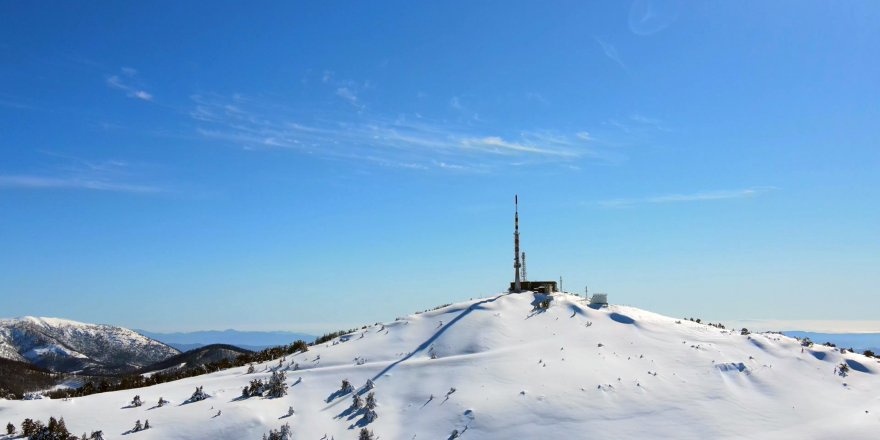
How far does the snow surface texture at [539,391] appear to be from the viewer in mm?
28672

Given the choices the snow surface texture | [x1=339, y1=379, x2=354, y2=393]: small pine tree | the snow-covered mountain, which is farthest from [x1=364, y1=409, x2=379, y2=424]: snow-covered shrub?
the snow-covered mountain

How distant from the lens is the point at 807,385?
3381 cm

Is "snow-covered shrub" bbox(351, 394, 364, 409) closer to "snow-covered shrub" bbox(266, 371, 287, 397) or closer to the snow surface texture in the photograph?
the snow surface texture

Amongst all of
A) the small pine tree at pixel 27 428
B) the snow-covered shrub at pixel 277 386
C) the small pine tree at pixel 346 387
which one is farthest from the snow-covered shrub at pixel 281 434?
the small pine tree at pixel 27 428

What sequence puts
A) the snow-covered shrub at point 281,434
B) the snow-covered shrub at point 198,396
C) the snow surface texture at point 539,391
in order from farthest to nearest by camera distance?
the snow-covered shrub at point 198,396 → the snow surface texture at point 539,391 → the snow-covered shrub at point 281,434

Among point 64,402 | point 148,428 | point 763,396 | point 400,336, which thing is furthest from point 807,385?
point 64,402

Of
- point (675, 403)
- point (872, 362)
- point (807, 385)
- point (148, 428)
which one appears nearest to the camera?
point (148, 428)

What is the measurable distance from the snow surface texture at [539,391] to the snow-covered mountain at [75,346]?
126 m

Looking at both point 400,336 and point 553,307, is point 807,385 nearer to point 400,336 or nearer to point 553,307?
point 553,307

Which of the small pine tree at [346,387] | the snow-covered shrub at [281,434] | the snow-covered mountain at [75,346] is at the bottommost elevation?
the snow-covered mountain at [75,346]

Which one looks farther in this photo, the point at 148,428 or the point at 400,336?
the point at 400,336

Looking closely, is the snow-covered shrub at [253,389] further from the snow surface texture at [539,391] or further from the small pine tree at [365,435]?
the small pine tree at [365,435]

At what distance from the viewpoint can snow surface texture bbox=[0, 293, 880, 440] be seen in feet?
94.1

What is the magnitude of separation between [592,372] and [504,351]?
21.9ft
